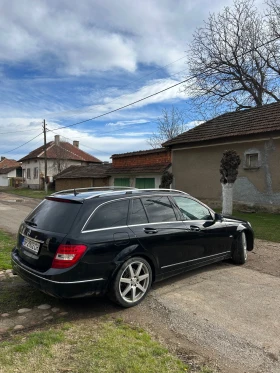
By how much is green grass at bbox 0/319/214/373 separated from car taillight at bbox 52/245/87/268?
695 millimetres

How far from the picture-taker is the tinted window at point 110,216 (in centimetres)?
393

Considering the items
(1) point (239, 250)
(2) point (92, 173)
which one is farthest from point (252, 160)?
(2) point (92, 173)

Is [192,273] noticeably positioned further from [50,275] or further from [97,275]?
[50,275]

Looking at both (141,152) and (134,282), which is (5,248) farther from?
(141,152)

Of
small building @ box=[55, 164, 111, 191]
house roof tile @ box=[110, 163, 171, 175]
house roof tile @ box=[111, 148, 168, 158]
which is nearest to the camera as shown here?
house roof tile @ box=[110, 163, 171, 175]

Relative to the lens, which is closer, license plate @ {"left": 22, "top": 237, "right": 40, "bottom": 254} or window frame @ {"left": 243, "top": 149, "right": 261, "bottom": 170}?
license plate @ {"left": 22, "top": 237, "right": 40, "bottom": 254}

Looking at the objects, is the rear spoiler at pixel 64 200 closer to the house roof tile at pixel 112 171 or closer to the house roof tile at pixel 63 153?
the house roof tile at pixel 112 171

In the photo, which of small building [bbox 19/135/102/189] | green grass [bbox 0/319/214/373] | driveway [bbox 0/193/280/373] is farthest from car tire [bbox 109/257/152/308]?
small building [bbox 19/135/102/189]

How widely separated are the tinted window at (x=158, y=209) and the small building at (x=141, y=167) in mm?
15037

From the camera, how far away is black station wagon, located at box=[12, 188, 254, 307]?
12.0 ft

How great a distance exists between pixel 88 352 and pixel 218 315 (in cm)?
170

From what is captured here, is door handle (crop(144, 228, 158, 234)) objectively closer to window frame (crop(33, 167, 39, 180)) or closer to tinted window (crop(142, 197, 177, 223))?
tinted window (crop(142, 197, 177, 223))

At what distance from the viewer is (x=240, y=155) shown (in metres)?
15.5

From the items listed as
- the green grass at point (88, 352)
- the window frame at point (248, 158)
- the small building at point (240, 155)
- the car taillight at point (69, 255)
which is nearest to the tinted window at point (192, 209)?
the car taillight at point (69, 255)
